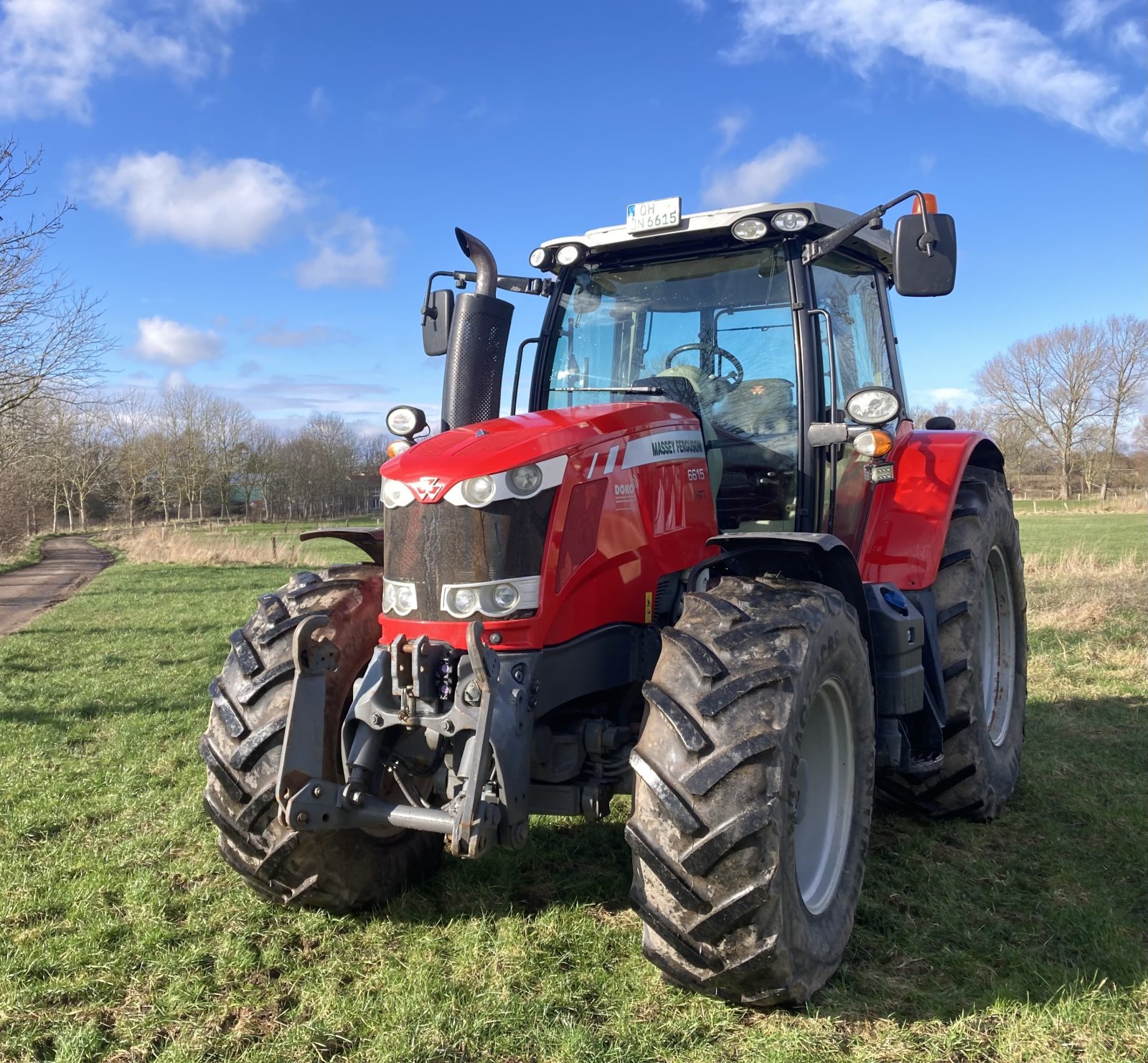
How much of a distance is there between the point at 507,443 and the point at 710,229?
152 cm

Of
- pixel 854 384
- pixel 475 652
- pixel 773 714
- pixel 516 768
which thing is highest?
pixel 854 384

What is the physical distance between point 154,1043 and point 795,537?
240 centimetres

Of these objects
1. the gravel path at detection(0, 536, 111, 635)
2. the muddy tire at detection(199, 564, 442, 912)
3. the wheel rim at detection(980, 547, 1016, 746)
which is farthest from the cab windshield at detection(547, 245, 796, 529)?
the gravel path at detection(0, 536, 111, 635)

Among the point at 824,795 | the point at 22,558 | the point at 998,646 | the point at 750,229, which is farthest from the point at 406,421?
the point at 22,558

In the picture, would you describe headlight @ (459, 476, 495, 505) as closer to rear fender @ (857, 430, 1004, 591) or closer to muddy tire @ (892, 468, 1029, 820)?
rear fender @ (857, 430, 1004, 591)

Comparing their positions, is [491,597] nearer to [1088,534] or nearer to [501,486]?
[501,486]

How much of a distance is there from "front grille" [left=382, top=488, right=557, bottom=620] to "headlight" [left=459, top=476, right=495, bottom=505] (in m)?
0.02

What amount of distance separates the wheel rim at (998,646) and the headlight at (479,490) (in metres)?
3.02

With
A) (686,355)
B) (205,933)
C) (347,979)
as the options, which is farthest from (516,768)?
(686,355)

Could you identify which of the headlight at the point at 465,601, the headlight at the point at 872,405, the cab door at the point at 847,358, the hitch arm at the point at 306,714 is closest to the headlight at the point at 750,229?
the cab door at the point at 847,358

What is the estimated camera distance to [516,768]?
8.54 ft

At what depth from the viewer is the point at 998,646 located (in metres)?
5.02

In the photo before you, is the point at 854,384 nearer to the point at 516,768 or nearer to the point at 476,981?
the point at 516,768

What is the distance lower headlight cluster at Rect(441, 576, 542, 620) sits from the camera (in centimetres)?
282
